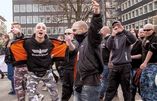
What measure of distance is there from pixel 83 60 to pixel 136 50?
405cm

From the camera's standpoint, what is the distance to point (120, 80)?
→ 9.64m

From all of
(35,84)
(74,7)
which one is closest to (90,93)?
(35,84)

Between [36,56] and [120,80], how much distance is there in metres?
2.42

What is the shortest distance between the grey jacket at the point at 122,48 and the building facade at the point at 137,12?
6777 centimetres

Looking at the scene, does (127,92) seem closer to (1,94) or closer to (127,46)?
(127,46)

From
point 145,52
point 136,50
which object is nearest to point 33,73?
point 145,52

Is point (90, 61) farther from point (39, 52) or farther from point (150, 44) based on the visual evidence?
point (150, 44)

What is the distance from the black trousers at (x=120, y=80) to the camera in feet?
31.2

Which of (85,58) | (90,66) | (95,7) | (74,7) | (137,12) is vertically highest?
(137,12)

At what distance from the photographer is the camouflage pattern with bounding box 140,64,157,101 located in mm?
7910

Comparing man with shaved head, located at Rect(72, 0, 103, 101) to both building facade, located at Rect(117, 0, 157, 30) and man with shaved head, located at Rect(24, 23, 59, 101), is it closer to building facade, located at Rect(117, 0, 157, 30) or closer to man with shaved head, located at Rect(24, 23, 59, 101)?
man with shaved head, located at Rect(24, 23, 59, 101)

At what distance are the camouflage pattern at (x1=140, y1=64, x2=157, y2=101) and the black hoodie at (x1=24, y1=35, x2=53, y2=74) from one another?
1834 millimetres

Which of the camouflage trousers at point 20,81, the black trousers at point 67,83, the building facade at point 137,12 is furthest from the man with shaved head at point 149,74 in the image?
the building facade at point 137,12

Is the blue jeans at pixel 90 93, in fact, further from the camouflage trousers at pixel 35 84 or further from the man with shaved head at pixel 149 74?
the man with shaved head at pixel 149 74
